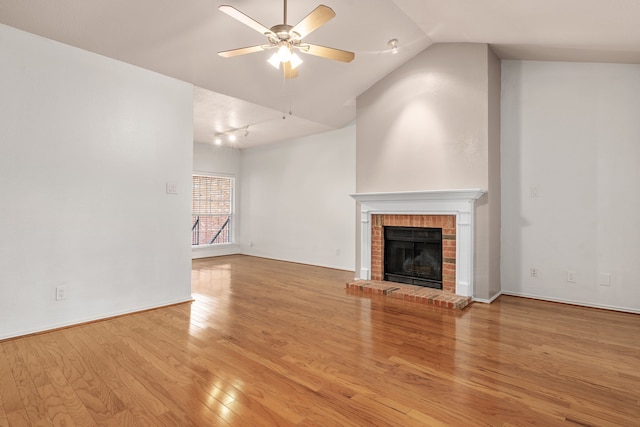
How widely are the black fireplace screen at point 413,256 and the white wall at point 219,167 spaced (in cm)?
446

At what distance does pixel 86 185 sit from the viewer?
3.16 metres

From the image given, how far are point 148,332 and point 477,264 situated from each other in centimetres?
360

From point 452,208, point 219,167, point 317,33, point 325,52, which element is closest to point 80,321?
point 325,52

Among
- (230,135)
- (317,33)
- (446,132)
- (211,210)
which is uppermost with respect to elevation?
(317,33)

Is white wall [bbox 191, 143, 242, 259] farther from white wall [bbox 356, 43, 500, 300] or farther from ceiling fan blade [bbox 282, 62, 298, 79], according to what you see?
ceiling fan blade [bbox 282, 62, 298, 79]

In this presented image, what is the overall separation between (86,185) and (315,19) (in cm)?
262

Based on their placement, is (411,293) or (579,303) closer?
(579,303)

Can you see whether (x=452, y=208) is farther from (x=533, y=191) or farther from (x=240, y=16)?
(x=240, y=16)

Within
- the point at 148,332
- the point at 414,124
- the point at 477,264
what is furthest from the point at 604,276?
the point at 148,332

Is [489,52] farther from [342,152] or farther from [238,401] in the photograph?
[238,401]

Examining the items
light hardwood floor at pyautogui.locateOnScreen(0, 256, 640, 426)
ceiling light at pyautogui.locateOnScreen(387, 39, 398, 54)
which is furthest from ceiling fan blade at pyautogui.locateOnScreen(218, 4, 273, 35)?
light hardwood floor at pyautogui.locateOnScreen(0, 256, 640, 426)

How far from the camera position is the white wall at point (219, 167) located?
7.42 meters

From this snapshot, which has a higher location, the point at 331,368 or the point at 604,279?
the point at 604,279

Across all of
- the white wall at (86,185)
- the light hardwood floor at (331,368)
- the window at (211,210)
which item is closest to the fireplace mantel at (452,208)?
the light hardwood floor at (331,368)
